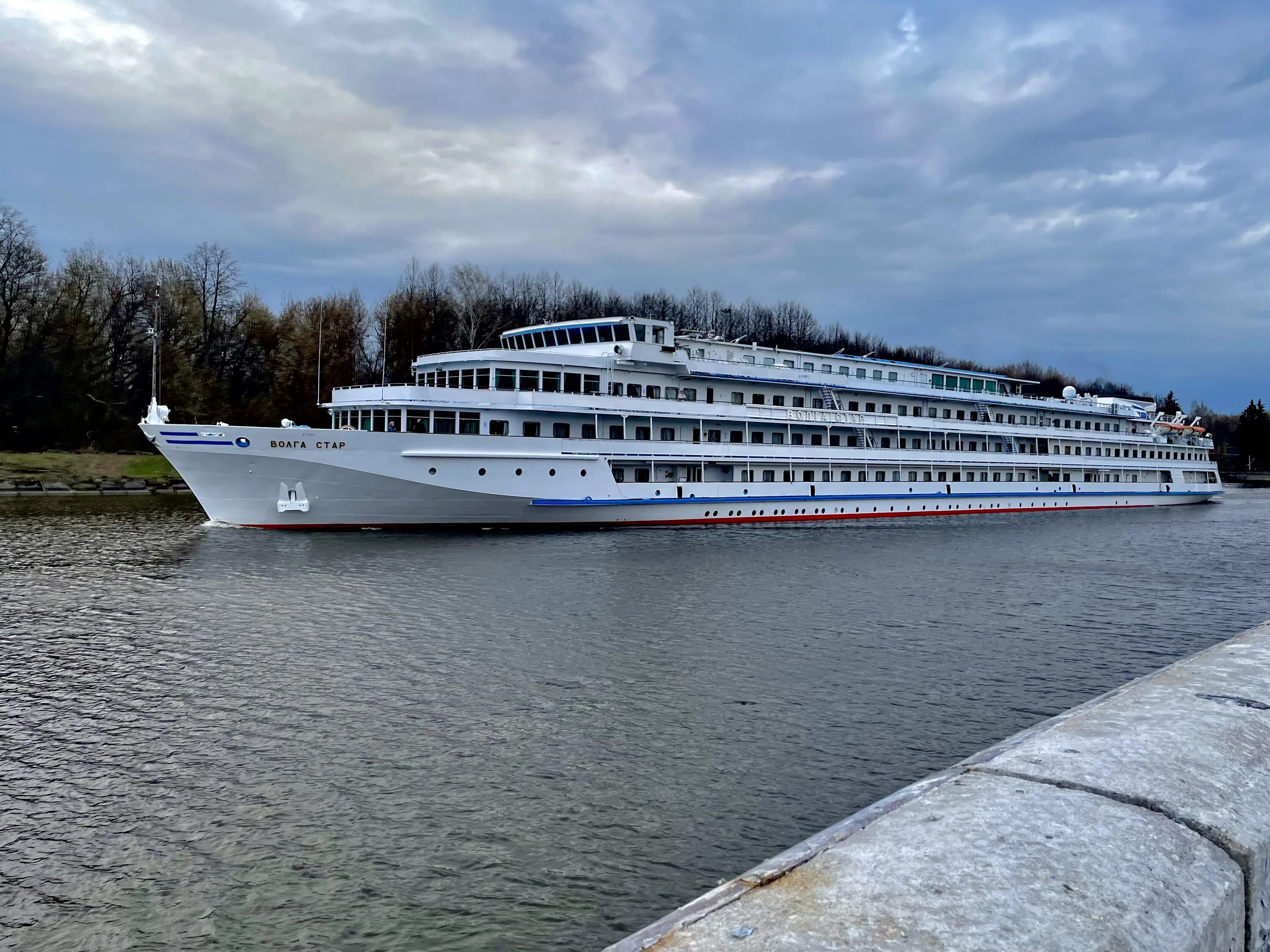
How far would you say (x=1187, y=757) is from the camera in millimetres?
4191

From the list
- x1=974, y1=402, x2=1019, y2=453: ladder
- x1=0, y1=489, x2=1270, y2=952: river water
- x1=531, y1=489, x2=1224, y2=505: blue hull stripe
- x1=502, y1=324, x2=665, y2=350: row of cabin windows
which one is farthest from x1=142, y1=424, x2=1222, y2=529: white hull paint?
x1=974, y1=402, x2=1019, y2=453: ladder

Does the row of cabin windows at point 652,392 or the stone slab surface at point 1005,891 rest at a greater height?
the row of cabin windows at point 652,392

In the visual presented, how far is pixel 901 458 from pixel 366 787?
40432 mm

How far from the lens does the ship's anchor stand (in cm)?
3173

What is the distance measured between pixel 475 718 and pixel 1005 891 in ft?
33.1

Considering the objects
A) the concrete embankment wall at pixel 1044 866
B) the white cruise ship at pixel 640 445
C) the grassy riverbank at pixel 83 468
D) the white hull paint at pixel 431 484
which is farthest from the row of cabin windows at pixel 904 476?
the grassy riverbank at pixel 83 468

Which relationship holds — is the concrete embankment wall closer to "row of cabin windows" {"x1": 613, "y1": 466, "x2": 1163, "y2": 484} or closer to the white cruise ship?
the white cruise ship

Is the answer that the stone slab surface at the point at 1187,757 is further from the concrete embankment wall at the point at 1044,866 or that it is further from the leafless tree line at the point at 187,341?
the leafless tree line at the point at 187,341

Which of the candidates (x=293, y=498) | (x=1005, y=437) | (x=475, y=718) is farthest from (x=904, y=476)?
(x=475, y=718)

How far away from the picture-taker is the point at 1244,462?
145125mm

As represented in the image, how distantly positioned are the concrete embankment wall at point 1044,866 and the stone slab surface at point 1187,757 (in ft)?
0.04

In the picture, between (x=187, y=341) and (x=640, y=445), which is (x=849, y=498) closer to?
(x=640, y=445)

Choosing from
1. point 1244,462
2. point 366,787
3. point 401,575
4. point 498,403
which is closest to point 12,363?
point 498,403

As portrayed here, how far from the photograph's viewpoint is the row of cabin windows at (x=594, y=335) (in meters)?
38.9
